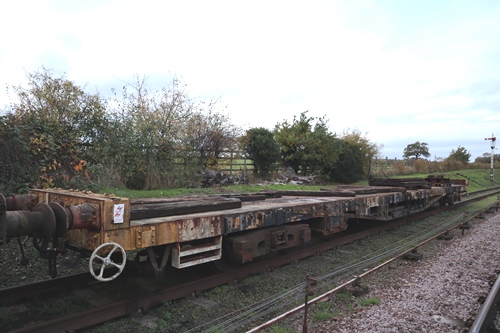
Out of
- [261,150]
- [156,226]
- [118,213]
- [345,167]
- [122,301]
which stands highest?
[261,150]

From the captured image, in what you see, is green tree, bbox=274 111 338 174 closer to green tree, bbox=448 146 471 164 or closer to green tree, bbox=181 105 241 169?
green tree, bbox=181 105 241 169

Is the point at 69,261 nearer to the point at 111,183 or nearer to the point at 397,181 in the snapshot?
the point at 111,183

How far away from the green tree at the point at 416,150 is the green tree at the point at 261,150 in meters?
45.2

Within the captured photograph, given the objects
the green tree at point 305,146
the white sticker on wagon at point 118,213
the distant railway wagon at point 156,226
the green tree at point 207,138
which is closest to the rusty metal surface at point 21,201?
the distant railway wagon at point 156,226

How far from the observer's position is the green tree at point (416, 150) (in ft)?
190

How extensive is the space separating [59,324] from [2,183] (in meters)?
5.06

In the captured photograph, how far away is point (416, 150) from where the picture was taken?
58.8 m

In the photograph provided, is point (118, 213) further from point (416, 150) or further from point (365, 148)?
point (416, 150)

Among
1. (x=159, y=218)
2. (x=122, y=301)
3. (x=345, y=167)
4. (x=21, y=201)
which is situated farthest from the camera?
(x=345, y=167)

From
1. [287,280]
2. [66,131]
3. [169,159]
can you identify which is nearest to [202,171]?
[169,159]

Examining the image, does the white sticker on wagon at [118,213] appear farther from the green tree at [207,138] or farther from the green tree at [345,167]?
the green tree at [345,167]

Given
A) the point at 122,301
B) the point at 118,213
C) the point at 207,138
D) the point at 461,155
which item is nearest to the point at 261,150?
the point at 207,138

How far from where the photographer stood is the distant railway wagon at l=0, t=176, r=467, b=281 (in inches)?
136

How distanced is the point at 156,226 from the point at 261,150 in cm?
1522
